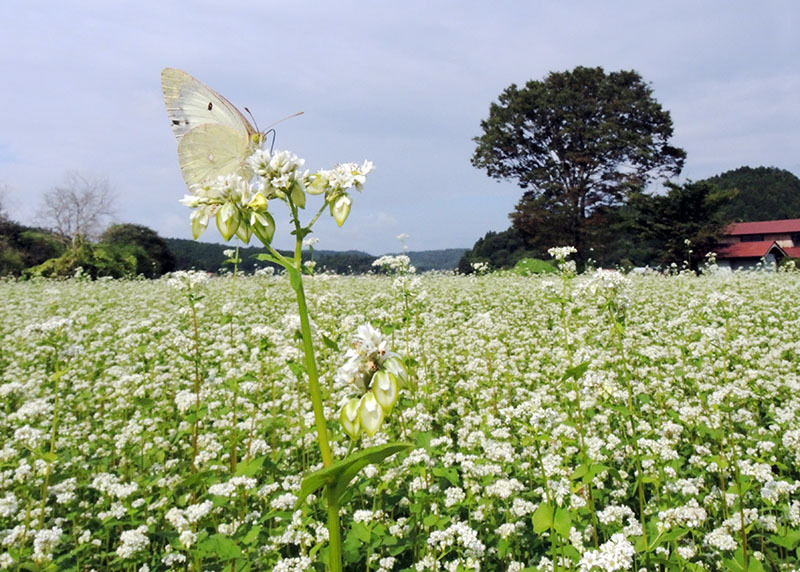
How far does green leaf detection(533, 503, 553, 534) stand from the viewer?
7.57 ft

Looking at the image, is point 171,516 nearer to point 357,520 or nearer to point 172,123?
point 357,520

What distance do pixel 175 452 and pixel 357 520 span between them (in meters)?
2.68

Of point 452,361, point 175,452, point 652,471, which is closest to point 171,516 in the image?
point 175,452

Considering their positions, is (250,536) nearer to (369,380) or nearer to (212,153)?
(369,380)

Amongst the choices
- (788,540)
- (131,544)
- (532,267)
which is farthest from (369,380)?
(532,267)

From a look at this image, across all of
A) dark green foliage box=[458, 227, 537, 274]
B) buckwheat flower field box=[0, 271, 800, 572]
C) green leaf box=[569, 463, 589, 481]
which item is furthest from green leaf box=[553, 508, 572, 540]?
dark green foliage box=[458, 227, 537, 274]

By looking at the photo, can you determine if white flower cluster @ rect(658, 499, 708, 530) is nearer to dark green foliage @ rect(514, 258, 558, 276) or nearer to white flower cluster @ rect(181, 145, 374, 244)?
white flower cluster @ rect(181, 145, 374, 244)

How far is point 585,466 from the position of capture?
2.66 m

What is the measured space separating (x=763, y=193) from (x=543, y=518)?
281 ft

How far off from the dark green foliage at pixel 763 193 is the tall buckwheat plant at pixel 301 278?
7476cm

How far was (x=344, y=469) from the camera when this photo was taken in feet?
4.00

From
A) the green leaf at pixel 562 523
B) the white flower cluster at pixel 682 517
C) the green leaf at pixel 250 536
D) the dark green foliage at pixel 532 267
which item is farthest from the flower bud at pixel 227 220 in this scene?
the dark green foliage at pixel 532 267

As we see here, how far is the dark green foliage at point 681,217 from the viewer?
35875 millimetres

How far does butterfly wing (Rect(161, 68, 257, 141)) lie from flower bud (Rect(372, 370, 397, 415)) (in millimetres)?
1850
